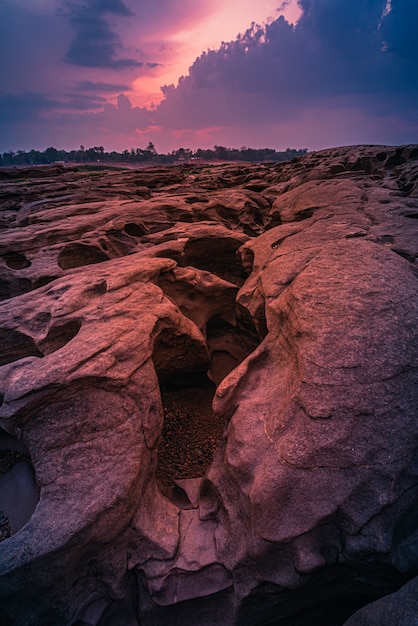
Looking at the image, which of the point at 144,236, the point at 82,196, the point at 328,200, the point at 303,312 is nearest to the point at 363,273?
the point at 303,312

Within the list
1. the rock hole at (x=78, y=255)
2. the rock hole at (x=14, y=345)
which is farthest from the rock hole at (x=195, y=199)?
the rock hole at (x=14, y=345)

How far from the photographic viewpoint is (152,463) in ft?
11.0

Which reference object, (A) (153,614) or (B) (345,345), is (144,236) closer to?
(B) (345,345)

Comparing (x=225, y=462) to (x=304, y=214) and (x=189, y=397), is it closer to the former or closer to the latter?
(x=189, y=397)

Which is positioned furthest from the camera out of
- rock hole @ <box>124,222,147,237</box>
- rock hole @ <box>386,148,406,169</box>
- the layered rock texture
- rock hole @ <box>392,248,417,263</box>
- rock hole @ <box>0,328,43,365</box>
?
rock hole @ <box>386,148,406,169</box>

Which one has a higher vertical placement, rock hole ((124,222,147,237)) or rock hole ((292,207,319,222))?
rock hole ((292,207,319,222))

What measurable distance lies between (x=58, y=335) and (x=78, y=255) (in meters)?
3.85

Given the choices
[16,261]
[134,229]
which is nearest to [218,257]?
[134,229]

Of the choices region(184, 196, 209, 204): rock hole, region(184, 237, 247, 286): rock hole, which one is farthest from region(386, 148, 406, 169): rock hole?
region(184, 237, 247, 286): rock hole

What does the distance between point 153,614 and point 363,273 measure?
13.6ft

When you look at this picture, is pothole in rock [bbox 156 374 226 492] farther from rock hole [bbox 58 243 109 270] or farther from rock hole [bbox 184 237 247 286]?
rock hole [bbox 58 243 109 270]

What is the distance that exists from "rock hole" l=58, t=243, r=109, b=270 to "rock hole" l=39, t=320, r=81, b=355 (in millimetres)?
3611

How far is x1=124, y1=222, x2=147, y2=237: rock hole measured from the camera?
28.8 ft

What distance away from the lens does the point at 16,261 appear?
790 centimetres
